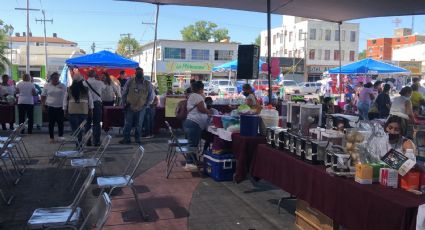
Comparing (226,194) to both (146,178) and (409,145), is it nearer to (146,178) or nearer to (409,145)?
(146,178)

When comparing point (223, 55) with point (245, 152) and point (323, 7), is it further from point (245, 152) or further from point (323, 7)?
point (245, 152)

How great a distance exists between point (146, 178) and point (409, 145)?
368cm

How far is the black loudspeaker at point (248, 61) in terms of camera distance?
8745 millimetres

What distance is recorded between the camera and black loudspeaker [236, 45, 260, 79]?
875cm

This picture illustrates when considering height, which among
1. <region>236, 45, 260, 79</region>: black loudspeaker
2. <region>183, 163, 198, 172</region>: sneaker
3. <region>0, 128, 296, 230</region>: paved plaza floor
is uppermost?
<region>236, 45, 260, 79</region>: black loudspeaker

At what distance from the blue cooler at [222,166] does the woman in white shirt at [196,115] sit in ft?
1.38

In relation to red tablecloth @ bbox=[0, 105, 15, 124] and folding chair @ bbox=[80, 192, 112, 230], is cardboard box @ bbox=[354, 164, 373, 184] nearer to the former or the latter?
folding chair @ bbox=[80, 192, 112, 230]

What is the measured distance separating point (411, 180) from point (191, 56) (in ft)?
147

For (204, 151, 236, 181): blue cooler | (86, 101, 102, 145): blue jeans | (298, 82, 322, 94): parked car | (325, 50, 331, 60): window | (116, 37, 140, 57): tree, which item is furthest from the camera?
(116, 37, 140, 57): tree

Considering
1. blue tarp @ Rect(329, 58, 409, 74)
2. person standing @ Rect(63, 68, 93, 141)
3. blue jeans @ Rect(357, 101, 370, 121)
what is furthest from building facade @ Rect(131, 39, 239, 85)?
person standing @ Rect(63, 68, 93, 141)

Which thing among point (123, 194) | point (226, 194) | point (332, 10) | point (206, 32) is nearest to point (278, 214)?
point (226, 194)

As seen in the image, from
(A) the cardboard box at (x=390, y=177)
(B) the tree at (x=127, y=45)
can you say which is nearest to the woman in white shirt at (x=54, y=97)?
(A) the cardboard box at (x=390, y=177)

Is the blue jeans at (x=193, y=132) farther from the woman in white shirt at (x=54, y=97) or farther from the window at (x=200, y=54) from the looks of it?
the window at (x=200, y=54)

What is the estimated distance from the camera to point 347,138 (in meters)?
3.27
